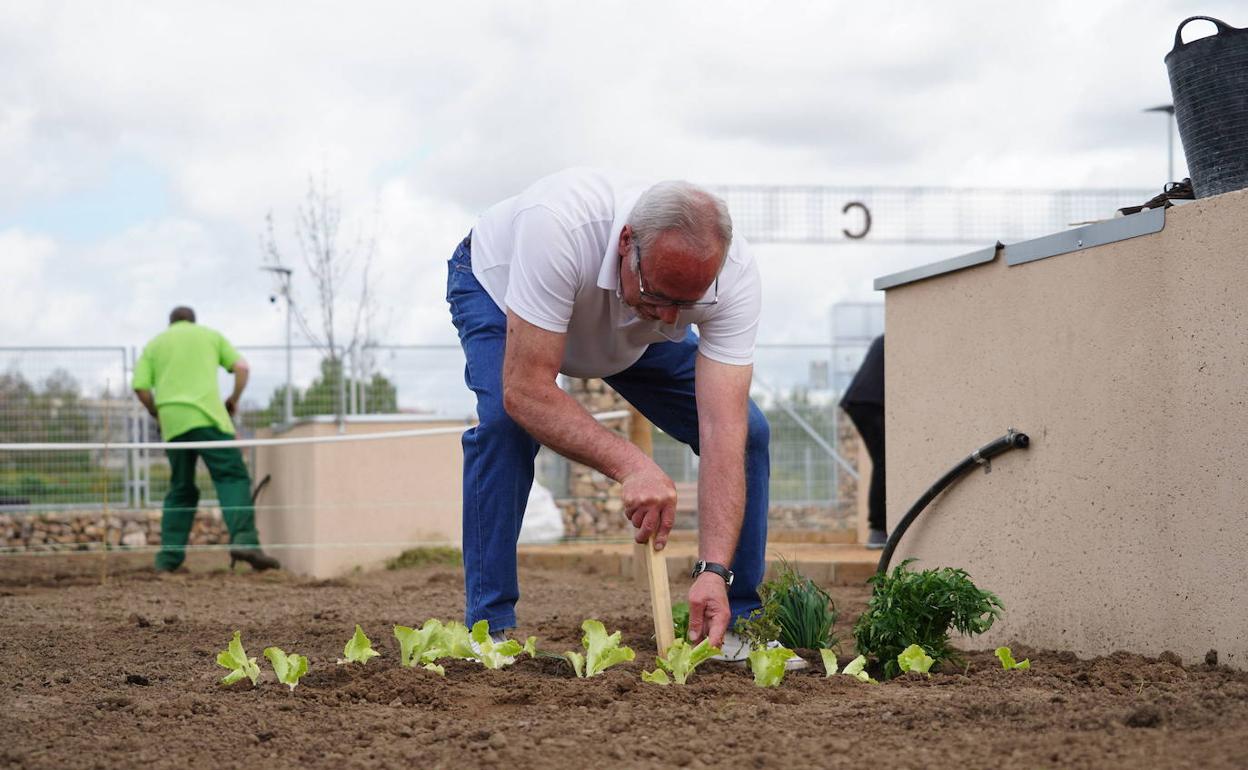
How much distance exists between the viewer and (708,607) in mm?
3033

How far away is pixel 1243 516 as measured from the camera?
9.33 feet

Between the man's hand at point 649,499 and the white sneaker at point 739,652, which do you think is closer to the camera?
the man's hand at point 649,499

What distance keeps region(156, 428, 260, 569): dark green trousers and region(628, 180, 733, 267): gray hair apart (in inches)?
235

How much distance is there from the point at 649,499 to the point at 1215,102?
170cm

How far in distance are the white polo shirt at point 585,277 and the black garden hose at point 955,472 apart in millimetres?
863

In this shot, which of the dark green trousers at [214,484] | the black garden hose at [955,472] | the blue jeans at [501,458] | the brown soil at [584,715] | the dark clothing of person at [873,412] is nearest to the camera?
the brown soil at [584,715]

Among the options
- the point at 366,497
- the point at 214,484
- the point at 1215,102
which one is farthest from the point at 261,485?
the point at 1215,102

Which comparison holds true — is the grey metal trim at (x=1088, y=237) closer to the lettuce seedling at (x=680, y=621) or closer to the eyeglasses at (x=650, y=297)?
the eyeglasses at (x=650, y=297)

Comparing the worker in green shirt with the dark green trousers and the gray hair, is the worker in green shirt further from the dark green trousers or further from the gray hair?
the gray hair

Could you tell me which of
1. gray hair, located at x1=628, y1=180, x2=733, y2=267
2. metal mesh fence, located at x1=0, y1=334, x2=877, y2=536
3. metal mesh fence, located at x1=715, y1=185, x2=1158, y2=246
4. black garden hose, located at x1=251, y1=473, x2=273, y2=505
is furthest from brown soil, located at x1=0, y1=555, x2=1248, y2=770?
metal mesh fence, located at x1=715, y1=185, x2=1158, y2=246

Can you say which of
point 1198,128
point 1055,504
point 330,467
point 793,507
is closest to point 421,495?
point 330,467

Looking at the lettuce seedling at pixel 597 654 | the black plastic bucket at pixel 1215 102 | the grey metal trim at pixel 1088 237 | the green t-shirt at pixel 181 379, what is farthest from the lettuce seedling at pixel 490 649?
the green t-shirt at pixel 181 379

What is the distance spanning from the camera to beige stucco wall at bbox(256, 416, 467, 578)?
8320 millimetres

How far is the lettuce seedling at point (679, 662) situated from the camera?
2779 mm
